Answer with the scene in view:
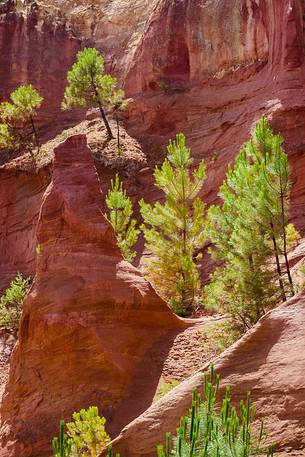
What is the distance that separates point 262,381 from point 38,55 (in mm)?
42958

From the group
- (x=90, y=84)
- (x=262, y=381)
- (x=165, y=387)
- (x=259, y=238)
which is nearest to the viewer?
(x=262, y=381)

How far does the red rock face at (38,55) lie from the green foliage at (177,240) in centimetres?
2356

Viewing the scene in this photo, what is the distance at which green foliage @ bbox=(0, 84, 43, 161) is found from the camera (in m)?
37.7

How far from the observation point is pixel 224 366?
357 inches

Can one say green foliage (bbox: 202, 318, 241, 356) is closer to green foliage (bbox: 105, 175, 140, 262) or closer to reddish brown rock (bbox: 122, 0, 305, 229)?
green foliage (bbox: 105, 175, 140, 262)

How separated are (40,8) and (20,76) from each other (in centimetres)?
805

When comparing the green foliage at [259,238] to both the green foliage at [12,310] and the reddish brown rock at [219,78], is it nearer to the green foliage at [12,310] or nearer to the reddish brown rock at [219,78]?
the reddish brown rock at [219,78]

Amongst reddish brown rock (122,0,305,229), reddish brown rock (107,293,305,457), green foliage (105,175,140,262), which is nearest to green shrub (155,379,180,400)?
reddish brown rock (107,293,305,457)

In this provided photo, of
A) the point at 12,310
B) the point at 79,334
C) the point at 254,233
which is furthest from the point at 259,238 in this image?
the point at 12,310

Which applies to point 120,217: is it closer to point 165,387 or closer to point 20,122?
point 165,387

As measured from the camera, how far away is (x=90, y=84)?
1396 inches

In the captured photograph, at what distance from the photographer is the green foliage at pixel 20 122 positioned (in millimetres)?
37656

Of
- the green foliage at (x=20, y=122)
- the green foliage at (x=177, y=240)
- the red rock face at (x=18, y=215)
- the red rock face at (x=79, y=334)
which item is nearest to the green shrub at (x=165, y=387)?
the red rock face at (x=79, y=334)

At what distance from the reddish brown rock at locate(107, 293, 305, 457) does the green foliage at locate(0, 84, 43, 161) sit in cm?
2991
